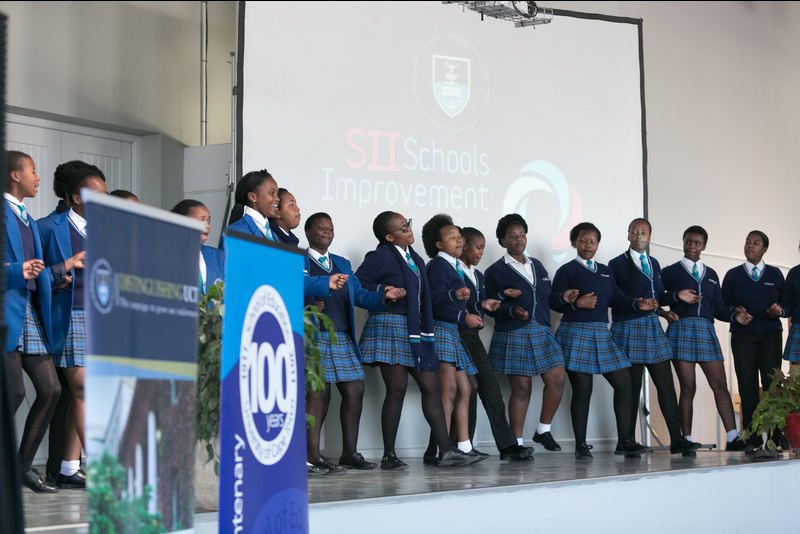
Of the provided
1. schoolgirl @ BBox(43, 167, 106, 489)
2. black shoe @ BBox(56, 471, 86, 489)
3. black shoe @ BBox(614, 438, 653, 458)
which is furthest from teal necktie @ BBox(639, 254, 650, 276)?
black shoe @ BBox(56, 471, 86, 489)

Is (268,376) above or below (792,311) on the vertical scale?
below

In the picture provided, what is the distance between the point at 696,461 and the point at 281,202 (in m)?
2.77

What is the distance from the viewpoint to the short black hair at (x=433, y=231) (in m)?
5.48

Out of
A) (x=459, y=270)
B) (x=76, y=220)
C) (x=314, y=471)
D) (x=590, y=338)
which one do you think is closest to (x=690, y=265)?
(x=590, y=338)

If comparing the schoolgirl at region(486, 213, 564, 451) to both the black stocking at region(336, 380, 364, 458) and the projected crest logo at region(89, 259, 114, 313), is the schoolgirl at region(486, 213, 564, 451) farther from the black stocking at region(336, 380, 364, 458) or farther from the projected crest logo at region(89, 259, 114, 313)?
the projected crest logo at region(89, 259, 114, 313)

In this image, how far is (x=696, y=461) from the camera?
507 cm

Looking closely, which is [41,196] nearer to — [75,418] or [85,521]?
[75,418]

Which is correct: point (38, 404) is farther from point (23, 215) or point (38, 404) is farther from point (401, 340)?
point (401, 340)

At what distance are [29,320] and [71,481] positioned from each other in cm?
68

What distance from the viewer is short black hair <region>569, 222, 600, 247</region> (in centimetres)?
591

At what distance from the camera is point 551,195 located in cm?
645

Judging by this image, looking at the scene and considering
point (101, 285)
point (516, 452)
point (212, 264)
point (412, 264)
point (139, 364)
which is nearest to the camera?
point (101, 285)

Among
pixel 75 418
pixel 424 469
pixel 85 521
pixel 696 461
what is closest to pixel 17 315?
pixel 75 418

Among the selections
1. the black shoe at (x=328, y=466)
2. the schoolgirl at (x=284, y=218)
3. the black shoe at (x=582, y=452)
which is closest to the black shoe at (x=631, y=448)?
the black shoe at (x=582, y=452)
